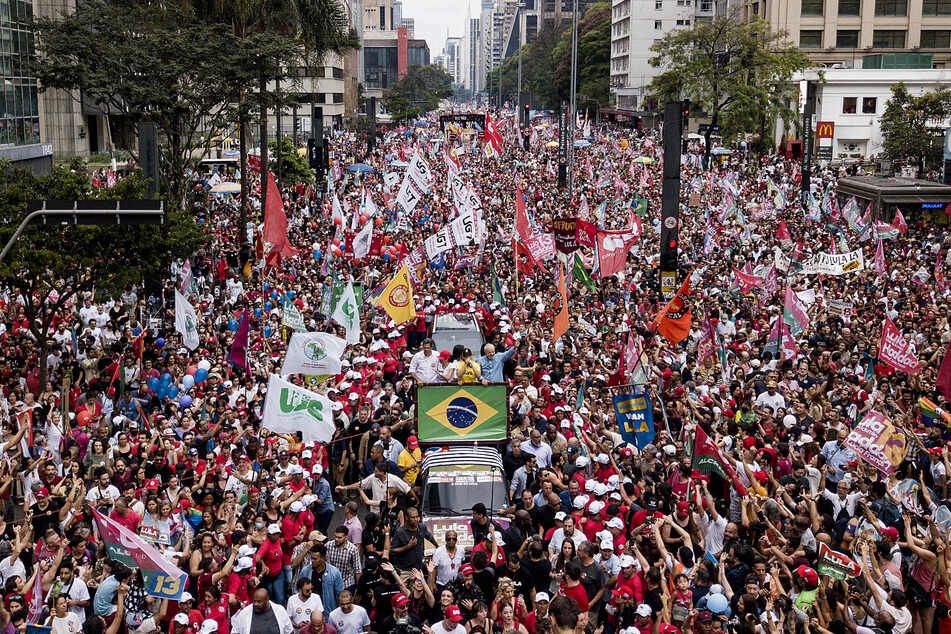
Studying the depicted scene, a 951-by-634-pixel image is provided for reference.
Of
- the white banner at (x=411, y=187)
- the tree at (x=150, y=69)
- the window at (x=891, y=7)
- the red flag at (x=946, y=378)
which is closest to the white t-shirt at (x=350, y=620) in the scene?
the red flag at (x=946, y=378)

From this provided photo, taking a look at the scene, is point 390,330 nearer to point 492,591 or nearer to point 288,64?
point 492,591

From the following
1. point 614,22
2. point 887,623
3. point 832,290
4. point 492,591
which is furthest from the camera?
point 614,22

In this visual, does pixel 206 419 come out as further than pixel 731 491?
Yes

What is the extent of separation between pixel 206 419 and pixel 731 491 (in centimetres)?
664

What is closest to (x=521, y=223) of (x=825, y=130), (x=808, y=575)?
(x=808, y=575)

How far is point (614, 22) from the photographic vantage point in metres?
127

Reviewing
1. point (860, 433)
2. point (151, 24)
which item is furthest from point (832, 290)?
point (151, 24)

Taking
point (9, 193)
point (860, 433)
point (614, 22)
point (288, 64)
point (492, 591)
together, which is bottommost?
point (492, 591)

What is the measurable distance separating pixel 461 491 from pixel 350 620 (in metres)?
2.79

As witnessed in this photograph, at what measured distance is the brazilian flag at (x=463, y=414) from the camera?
1239cm

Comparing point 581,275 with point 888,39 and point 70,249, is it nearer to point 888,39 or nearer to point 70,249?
point 70,249

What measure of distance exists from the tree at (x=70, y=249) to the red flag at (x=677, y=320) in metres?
9.12

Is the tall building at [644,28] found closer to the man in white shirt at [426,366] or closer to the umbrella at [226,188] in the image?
the umbrella at [226,188]

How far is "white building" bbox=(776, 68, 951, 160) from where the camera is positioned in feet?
213
